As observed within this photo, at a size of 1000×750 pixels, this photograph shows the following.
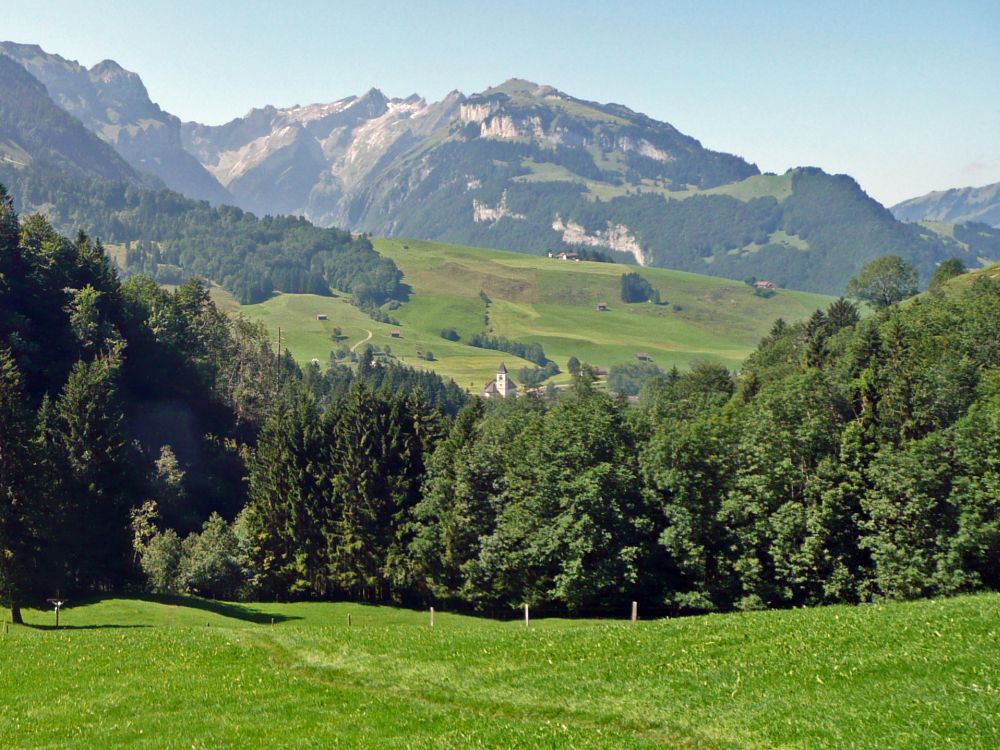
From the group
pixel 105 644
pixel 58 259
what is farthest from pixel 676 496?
pixel 58 259

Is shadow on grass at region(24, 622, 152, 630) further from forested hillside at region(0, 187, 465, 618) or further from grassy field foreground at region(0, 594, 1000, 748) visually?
→ grassy field foreground at region(0, 594, 1000, 748)

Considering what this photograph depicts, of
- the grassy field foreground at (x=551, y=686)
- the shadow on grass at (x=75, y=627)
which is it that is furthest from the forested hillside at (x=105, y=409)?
the grassy field foreground at (x=551, y=686)

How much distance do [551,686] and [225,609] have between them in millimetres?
49544

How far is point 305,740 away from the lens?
27.2 m

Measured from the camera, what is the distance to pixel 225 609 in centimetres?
7519

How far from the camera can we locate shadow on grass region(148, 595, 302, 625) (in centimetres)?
7231

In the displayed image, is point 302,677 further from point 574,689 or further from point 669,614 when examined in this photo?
point 669,614

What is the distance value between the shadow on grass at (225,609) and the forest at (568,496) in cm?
890

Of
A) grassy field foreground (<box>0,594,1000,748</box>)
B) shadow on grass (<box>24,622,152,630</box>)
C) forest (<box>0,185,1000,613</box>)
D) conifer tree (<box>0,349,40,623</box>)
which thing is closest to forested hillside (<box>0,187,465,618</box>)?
conifer tree (<box>0,349,40,623</box>)

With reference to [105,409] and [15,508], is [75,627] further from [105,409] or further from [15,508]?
[105,409]

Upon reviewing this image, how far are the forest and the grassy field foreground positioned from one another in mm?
29588

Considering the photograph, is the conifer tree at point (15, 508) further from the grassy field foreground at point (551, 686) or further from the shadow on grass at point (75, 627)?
the grassy field foreground at point (551, 686)

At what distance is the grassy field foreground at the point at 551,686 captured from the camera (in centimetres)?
2577

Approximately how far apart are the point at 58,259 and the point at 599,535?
102609 mm
